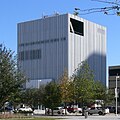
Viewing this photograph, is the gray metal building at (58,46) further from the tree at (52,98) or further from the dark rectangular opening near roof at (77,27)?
the tree at (52,98)

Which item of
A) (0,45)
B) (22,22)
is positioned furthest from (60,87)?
(22,22)

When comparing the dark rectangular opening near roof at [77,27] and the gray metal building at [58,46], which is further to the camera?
the dark rectangular opening near roof at [77,27]

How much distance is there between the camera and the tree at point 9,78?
41.9m

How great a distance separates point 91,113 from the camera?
2785 inches

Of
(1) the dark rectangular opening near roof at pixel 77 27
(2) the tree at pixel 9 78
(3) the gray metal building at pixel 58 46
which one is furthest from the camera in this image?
(1) the dark rectangular opening near roof at pixel 77 27

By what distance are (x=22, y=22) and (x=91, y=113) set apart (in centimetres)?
9230

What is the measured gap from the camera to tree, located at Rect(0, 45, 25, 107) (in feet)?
137

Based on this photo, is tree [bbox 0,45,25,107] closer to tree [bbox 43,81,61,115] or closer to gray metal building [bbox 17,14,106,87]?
tree [bbox 43,81,61,115]

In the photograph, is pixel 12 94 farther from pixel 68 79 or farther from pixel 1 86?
pixel 68 79

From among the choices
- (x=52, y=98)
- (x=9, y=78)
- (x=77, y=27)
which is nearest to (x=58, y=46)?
(x=77, y=27)

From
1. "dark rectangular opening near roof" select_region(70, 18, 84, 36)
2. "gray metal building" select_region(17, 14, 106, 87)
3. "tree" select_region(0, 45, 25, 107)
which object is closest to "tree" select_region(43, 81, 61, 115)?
"tree" select_region(0, 45, 25, 107)

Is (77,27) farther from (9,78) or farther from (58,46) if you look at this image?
(9,78)

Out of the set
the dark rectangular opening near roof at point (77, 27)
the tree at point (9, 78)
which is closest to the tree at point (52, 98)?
the tree at point (9, 78)

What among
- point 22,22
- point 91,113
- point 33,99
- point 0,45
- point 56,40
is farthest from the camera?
point 22,22
